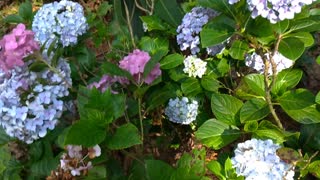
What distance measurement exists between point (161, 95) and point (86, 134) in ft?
1.13

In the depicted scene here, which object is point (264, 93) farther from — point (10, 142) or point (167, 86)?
point (10, 142)

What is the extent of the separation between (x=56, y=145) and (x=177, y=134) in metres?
0.66

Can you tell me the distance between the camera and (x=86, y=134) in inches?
54.2

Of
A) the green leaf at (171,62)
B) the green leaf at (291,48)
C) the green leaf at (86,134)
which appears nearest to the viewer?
the green leaf at (86,134)

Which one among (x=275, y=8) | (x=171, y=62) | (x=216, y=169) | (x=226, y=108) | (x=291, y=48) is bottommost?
(x=216, y=169)

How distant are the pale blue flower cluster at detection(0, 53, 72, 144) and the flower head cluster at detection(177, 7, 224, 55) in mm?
527

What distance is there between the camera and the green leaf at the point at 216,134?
1702 millimetres

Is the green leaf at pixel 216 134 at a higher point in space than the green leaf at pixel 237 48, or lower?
lower

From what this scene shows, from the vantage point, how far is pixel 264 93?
1717 millimetres

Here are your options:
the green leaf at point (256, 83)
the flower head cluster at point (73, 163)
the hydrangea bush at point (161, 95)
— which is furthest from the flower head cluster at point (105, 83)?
the green leaf at point (256, 83)

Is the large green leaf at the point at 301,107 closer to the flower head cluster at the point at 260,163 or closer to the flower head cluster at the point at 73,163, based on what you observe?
the flower head cluster at the point at 260,163

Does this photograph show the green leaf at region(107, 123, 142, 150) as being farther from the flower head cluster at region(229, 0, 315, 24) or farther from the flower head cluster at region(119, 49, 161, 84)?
the flower head cluster at region(229, 0, 315, 24)

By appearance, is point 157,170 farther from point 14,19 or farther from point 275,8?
point 14,19

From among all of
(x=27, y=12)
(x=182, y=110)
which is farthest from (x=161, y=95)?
(x=27, y=12)
